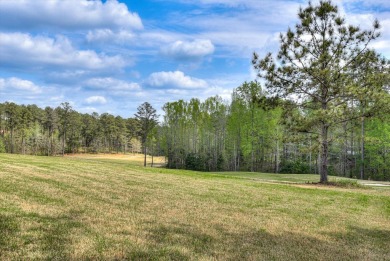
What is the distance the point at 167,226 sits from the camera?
842 centimetres

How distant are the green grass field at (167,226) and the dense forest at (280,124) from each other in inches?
520

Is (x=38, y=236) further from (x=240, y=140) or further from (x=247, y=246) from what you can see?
(x=240, y=140)

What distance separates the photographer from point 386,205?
1638 centimetres

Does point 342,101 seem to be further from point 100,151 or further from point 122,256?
point 100,151

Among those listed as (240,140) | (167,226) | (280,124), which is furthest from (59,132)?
(167,226)

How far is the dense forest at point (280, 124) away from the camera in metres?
25.5

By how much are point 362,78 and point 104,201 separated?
22.5 metres

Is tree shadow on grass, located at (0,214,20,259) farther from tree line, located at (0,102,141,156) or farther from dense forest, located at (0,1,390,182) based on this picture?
tree line, located at (0,102,141,156)

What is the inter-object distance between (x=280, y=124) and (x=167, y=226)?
22.1 metres

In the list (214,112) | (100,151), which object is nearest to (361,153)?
(214,112)

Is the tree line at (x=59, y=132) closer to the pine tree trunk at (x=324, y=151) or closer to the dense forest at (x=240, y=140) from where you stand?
the dense forest at (x=240, y=140)

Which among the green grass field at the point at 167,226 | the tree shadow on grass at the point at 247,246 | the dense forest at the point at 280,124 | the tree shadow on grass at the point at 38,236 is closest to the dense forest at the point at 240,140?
the dense forest at the point at 280,124

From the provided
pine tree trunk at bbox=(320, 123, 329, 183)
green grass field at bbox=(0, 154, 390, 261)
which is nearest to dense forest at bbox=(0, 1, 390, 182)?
pine tree trunk at bbox=(320, 123, 329, 183)

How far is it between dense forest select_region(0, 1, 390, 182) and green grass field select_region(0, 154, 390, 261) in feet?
43.4
